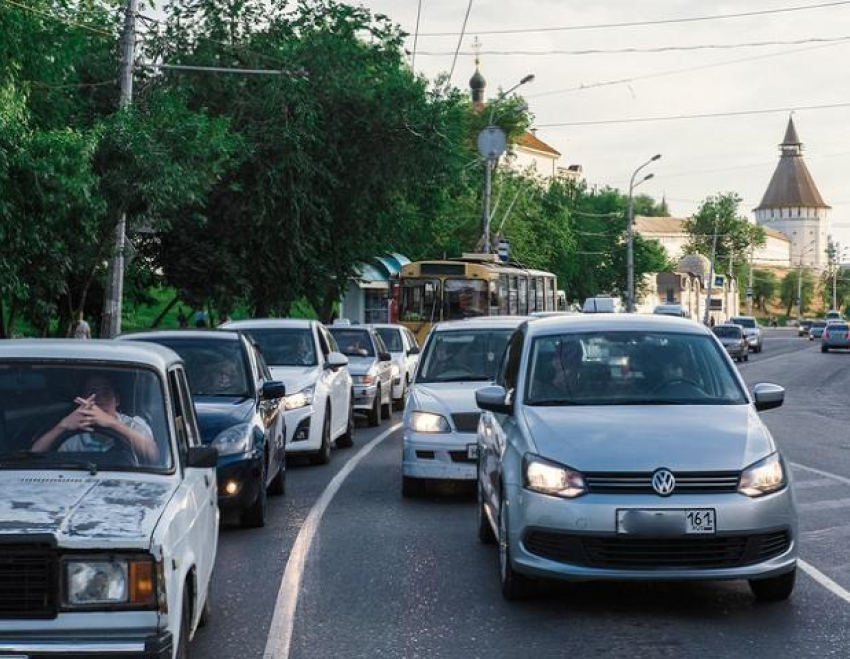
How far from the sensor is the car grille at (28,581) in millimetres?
5176

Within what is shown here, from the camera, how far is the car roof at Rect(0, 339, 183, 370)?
6.58m

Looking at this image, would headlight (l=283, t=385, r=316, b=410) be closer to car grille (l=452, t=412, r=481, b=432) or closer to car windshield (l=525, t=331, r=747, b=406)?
car grille (l=452, t=412, r=481, b=432)

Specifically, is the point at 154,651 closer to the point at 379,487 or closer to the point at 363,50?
the point at 379,487

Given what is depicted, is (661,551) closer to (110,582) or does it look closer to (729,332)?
(110,582)

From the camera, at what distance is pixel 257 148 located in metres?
34.2

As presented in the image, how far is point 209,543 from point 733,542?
2676mm

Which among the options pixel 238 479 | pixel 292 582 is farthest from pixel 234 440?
pixel 292 582

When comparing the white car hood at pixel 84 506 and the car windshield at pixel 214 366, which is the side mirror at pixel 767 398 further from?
the car windshield at pixel 214 366

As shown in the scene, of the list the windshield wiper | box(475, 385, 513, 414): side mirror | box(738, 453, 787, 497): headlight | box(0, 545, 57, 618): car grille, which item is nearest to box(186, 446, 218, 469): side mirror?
the windshield wiper

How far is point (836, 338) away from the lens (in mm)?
74438

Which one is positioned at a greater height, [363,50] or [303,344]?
[363,50]

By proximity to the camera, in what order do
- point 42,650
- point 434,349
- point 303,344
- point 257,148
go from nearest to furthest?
point 42,650 < point 434,349 < point 303,344 < point 257,148

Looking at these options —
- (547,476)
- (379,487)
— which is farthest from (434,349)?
(547,476)

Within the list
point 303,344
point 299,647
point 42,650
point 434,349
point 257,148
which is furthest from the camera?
point 257,148
